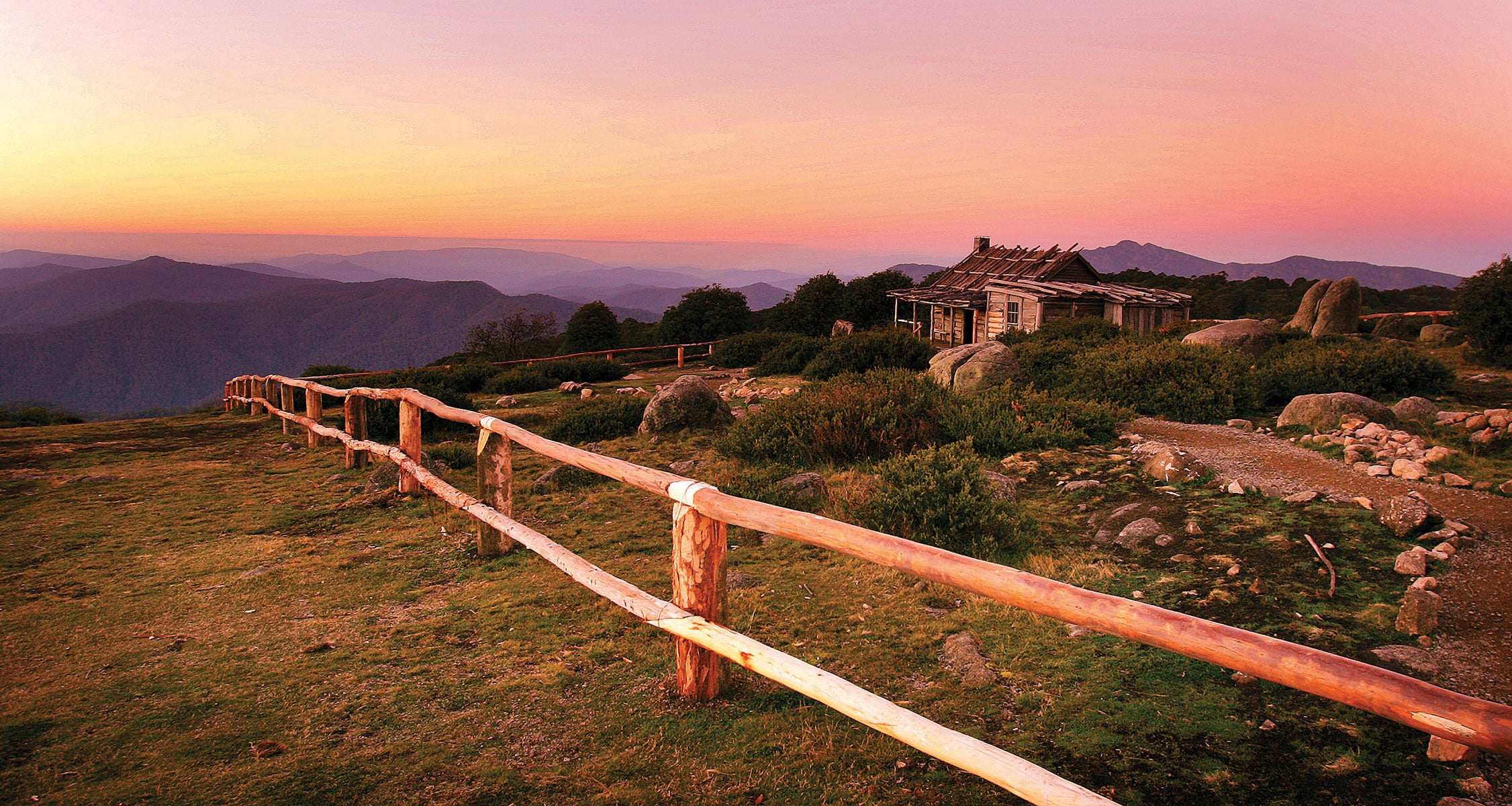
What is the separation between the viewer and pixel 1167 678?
12.9 feet

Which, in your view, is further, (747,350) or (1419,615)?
(747,350)

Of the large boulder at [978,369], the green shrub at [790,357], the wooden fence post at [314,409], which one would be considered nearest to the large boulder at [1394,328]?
the green shrub at [790,357]

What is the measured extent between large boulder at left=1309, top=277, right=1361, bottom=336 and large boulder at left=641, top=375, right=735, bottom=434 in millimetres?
19874

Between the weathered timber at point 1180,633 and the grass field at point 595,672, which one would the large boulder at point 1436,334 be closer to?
the grass field at point 595,672

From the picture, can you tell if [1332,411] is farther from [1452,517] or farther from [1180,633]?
[1180,633]

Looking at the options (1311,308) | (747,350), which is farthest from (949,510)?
(1311,308)

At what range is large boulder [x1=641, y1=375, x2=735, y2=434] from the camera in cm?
1122

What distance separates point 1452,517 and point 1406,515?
724 mm

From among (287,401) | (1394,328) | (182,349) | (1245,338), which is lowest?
(182,349)

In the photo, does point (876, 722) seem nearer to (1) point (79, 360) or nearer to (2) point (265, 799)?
(2) point (265, 799)

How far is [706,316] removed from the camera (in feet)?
155

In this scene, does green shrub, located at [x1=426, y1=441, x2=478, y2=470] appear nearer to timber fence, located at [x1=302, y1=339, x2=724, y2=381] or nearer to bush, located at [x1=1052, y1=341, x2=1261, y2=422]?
bush, located at [x1=1052, y1=341, x2=1261, y2=422]

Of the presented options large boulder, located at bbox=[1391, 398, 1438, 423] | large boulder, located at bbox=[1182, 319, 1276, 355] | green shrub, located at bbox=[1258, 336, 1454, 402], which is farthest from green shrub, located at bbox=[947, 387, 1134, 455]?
large boulder, located at bbox=[1182, 319, 1276, 355]

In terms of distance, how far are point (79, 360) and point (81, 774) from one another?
230 meters
